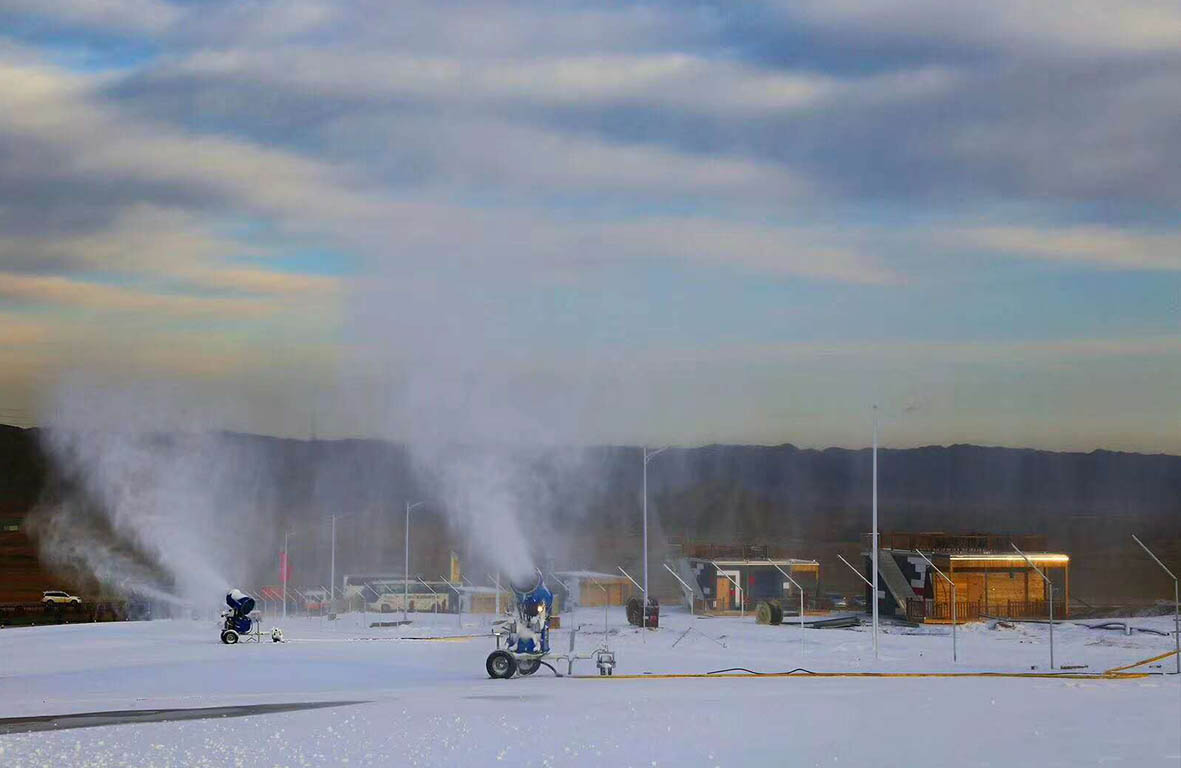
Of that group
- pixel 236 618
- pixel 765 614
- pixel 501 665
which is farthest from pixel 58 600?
pixel 501 665

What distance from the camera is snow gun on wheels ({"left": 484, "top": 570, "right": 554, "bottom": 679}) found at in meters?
39.9

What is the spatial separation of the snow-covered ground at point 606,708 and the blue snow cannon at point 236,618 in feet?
2.16

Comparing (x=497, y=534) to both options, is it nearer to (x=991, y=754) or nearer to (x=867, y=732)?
(x=867, y=732)

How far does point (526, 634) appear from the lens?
40.4 m

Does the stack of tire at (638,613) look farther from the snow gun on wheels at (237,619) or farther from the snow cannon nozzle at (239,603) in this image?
the snow cannon nozzle at (239,603)

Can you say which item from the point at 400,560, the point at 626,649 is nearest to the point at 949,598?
the point at 626,649

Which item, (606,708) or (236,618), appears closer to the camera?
(606,708)

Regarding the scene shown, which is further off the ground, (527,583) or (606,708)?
(527,583)

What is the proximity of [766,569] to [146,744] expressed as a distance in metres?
68.1

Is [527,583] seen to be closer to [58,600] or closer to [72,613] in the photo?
[72,613]

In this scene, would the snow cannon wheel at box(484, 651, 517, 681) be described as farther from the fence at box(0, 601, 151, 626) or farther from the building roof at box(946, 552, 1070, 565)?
the fence at box(0, 601, 151, 626)

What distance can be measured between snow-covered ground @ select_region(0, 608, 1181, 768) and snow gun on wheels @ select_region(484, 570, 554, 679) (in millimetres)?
544

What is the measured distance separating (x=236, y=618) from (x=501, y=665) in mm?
21218

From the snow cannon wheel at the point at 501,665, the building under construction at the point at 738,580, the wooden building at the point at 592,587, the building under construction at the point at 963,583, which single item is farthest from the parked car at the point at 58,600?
the snow cannon wheel at the point at 501,665
